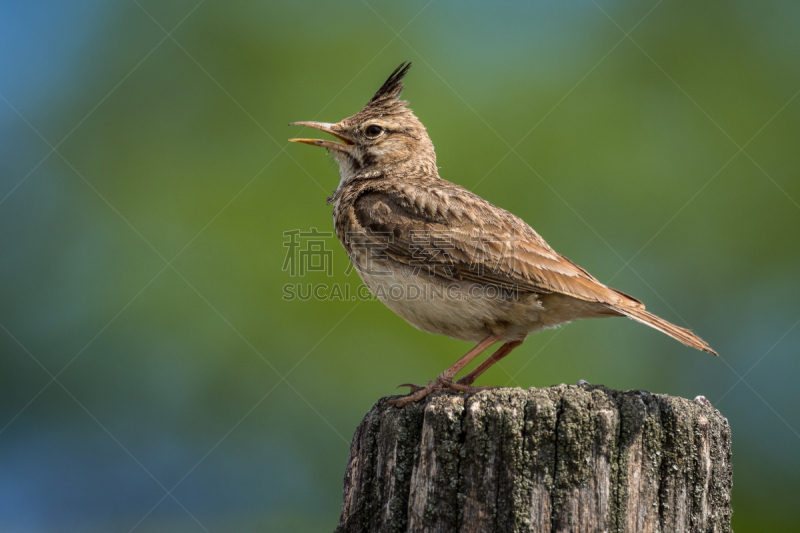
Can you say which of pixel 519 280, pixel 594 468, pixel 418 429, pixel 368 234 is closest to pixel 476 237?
pixel 519 280

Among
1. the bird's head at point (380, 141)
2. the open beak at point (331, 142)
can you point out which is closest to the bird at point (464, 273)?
the bird's head at point (380, 141)

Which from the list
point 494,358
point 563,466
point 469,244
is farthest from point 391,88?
point 563,466

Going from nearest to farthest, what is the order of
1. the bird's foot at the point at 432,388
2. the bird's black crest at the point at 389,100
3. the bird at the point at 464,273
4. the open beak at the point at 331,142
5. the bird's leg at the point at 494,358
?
the bird's foot at the point at 432,388, the bird at the point at 464,273, the bird's leg at the point at 494,358, the open beak at the point at 331,142, the bird's black crest at the point at 389,100

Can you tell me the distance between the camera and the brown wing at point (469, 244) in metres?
5.88

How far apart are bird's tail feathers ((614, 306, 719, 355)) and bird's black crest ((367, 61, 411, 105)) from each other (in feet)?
13.8

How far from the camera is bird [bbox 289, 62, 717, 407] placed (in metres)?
5.85

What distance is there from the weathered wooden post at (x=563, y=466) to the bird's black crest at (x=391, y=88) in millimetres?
5256

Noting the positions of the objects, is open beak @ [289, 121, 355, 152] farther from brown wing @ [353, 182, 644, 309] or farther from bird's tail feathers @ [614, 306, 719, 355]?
bird's tail feathers @ [614, 306, 719, 355]

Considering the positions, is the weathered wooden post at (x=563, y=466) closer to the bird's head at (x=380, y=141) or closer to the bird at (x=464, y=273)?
the bird at (x=464, y=273)

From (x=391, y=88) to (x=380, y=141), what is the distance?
83 cm

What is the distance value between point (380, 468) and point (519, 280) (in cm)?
232

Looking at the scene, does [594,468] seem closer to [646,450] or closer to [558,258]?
[646,450]

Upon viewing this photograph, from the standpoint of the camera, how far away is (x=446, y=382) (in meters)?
5.39

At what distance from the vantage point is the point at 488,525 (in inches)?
148
